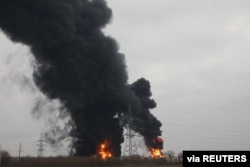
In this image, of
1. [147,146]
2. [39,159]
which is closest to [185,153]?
[39,159]

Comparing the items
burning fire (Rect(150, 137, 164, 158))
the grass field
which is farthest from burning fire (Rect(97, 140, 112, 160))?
burning fire (Rect(150, 137, 164, 158))

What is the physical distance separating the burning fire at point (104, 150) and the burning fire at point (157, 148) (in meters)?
12.8

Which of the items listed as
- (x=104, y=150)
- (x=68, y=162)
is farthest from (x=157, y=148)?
(x=68, y=162)

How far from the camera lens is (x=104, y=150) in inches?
3632

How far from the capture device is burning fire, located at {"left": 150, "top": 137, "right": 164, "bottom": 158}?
101750 millimetres

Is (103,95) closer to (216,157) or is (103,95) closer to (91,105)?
(91,105)

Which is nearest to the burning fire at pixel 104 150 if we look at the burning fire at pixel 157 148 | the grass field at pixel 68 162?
the grass field at pixel 68 162

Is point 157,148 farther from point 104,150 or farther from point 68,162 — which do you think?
point 68,162

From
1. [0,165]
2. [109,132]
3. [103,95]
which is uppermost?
[103,95]

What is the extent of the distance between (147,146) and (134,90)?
13942 millimetres

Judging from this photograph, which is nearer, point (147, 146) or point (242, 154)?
point (242, 154)

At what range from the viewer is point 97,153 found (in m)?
90.2

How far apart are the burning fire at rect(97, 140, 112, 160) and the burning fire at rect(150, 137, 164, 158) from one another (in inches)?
505

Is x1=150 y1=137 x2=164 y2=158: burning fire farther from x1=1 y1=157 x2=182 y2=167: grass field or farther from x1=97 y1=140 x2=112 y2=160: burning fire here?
x1=1 y1=157 x2=182 y2=167: grass field
